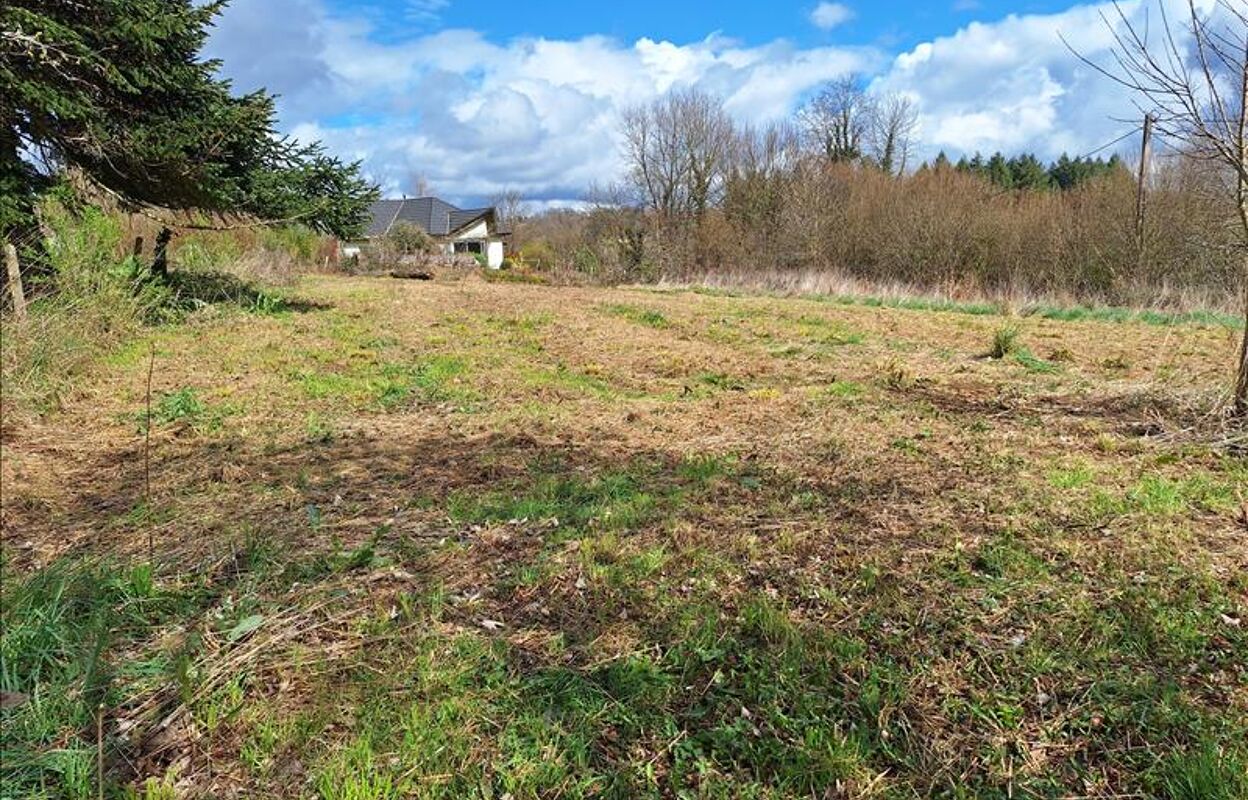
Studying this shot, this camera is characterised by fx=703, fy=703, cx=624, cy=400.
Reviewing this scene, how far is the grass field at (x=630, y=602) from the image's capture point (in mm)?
1923

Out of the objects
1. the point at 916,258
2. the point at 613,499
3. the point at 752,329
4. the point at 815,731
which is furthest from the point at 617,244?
the point at 815,731

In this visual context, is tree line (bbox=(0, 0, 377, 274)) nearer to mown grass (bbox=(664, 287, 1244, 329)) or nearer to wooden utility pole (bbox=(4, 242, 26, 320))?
wooden utility pole (bbox=(4, 242, 26, 320))

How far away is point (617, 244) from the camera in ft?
86.5

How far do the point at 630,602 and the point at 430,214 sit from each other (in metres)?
44.3

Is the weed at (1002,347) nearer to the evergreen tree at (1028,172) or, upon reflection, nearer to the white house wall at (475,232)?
the evergreen tree at (1028,172)

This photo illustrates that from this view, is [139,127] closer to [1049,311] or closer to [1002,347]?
[1002,347]

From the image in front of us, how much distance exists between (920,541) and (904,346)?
20.6 ft

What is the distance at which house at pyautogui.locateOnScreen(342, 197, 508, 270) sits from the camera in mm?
42219

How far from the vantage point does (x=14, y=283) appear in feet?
20.3

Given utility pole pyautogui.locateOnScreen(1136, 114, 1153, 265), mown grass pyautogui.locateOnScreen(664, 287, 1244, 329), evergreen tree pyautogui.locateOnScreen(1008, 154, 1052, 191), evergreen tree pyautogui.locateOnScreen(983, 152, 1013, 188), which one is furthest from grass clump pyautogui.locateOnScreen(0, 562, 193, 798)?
evergreen tree pyautogui.locateOnScreen(1008, 154, 1052, 191)

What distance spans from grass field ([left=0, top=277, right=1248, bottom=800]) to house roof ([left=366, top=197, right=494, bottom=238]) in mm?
38996

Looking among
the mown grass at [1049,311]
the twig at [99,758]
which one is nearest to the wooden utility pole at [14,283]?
the twig at [99,758]

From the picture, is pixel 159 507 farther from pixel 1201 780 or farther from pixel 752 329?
pixel 752 329

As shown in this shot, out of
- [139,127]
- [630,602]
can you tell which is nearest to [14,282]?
[139,127]
